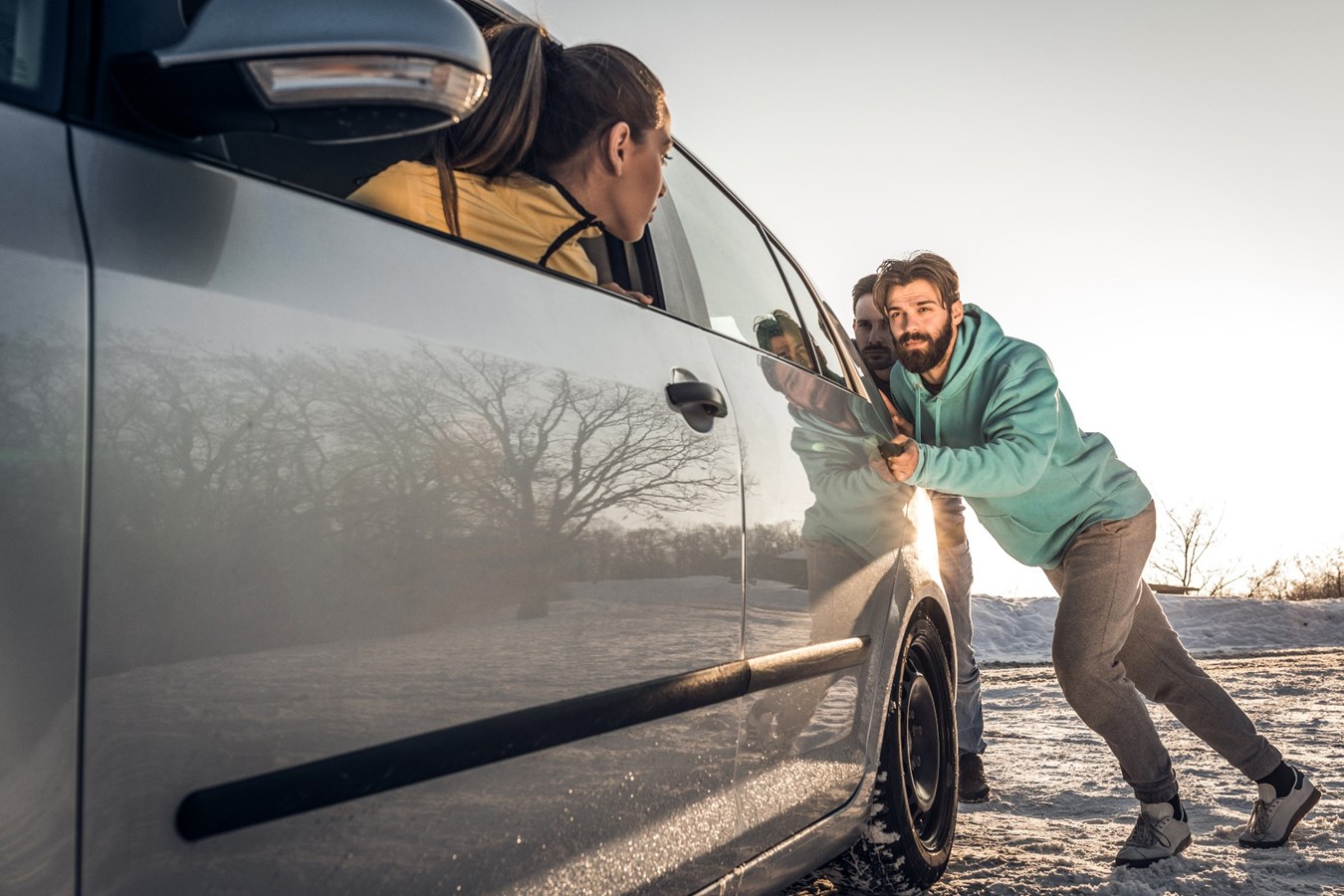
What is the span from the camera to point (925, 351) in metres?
3.83

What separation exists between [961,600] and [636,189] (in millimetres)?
2748

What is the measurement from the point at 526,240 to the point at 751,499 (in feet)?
1.98

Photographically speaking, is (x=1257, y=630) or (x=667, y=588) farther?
(x=1257, y=630)

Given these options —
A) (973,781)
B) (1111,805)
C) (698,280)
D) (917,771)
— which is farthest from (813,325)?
(1111,805)

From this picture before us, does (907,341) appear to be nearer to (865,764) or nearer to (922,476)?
(922,476)

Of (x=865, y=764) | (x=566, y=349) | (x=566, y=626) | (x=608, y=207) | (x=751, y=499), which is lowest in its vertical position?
(x=865, y=764)

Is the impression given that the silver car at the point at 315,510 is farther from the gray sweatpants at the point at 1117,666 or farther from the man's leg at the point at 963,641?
the man's leg at the point at 963,641

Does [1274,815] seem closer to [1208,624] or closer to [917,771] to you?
[917,771]

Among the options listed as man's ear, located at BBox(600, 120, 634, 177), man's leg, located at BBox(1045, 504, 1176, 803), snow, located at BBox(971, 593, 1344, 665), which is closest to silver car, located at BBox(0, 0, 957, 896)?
man's ear, located at BBox(600, 120, 634, 177)

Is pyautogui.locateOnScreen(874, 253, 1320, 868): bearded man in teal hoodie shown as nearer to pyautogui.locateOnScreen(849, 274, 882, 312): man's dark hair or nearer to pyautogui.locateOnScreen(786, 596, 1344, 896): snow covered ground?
pyautogui.locateOnScreen(786, 596, 1344, 896): snow covered ground

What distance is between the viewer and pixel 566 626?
161cm

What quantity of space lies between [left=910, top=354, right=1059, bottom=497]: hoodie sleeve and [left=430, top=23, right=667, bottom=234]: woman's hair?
53.6 inches

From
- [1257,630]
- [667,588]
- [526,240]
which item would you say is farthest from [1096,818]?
[1257,630]

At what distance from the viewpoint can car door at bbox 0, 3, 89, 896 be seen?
0.98m
